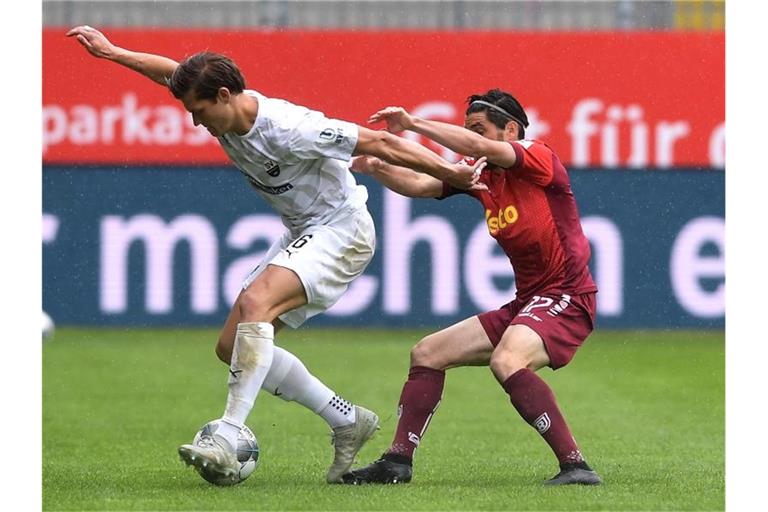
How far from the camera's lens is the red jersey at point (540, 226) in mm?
7688

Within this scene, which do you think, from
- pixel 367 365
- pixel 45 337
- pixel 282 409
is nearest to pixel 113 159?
pixel 45 337

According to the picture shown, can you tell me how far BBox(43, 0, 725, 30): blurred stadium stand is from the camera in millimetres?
19484

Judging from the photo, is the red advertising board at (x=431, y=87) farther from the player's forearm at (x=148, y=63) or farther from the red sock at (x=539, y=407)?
the red sock at (x=539, y=407)

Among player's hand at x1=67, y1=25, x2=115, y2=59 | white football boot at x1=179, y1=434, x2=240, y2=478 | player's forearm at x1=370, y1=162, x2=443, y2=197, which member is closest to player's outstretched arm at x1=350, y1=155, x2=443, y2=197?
player's forearm at x1=370, y1=162, x2=443, y2=197

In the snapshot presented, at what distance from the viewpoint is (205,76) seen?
711cm

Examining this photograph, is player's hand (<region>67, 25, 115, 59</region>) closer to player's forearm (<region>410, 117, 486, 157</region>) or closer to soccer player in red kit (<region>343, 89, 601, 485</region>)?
soccer player in red kit (<region>343, 89, 601, 485</region>)

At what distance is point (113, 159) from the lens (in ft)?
63.5

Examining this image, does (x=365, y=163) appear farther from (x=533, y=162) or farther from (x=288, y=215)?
(x=533, y=162)

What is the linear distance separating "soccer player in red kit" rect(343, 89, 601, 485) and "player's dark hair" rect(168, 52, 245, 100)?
0.82 meters

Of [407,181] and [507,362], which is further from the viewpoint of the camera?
[407,181]

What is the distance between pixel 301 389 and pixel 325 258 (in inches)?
27.1

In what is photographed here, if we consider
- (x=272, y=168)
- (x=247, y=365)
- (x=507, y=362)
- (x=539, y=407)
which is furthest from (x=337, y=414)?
(x=272, y=168)

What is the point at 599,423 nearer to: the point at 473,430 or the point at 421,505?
the point at 473,430

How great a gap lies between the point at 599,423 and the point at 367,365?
5200 mm
